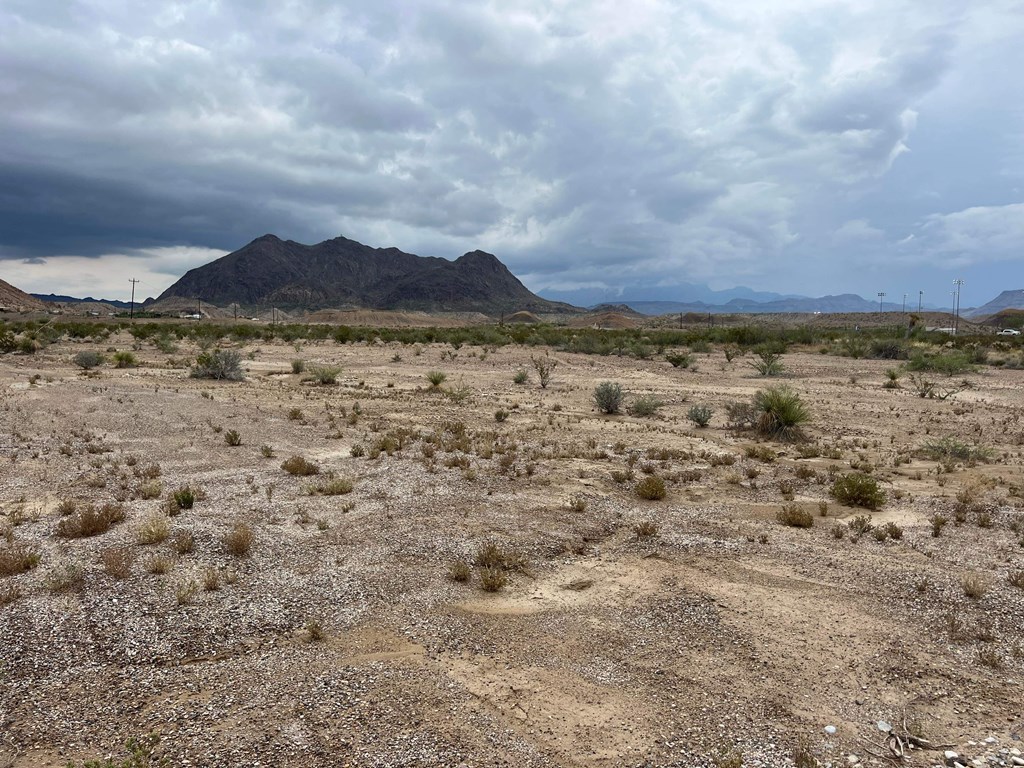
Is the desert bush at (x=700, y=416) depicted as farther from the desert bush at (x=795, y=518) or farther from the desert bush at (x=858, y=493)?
the desert bush at (x=795, y=518)

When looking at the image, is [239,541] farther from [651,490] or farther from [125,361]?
[125,361]

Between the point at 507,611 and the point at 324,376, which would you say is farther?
the point at 324,376

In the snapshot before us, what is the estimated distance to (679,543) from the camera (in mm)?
8883

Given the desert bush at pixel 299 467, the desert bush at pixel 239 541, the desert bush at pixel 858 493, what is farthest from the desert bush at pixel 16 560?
the desert bush at pixel 858 493

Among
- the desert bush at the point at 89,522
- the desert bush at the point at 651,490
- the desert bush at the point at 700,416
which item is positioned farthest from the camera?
the desert bush at the point at 700,416

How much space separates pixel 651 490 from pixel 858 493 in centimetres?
337

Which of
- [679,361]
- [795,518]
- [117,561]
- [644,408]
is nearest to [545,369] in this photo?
[679,361]

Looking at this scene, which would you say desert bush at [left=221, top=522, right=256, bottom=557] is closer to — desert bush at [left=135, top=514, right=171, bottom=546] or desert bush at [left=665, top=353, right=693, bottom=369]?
desert bush at [left=135, top=514, right=171, bottom=546]

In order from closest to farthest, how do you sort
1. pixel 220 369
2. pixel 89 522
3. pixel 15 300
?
1. pixel 89 522
2. pixel 220 369
3. pixel 15 300

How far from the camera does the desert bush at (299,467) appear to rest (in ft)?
39.4

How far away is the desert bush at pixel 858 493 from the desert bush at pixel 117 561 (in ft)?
34.4

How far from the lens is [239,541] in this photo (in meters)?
8.09

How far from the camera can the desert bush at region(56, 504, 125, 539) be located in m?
8.46

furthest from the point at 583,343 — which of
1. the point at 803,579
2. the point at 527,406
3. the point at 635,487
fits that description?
the point at 803,579
